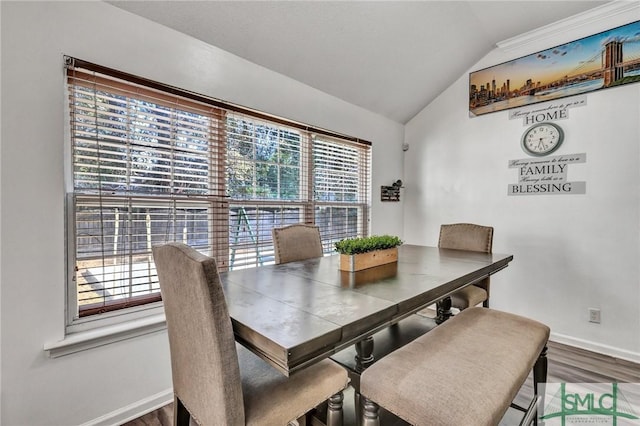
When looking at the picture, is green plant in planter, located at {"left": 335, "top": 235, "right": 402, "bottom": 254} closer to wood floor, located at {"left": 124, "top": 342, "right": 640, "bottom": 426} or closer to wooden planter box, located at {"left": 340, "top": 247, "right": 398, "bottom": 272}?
wooden planter box, located at {"left": 340, "top": 247, "right": 398, "bottom": 272}

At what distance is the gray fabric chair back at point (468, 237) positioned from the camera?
2.41m

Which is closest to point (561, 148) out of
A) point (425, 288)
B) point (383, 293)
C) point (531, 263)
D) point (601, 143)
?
point (601, 143)

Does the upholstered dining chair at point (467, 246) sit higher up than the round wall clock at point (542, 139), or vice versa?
the round wall clock at point (542, 139)

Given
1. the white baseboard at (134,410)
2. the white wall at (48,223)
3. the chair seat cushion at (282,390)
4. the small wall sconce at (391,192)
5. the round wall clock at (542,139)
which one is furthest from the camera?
the small wall sconce at (391,192)

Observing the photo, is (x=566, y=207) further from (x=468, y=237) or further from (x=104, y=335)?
(x=104, y=335)

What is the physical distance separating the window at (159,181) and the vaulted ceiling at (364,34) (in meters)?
0.46

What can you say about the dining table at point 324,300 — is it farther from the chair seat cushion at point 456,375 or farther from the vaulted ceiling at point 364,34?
the vaulted ceiling at point 364,34

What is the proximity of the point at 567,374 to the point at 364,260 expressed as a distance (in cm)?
191

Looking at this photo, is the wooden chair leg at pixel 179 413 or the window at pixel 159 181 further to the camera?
the window at pixel 159 181

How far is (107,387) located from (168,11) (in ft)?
7.41

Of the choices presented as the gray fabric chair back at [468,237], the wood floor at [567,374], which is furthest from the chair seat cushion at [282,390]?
the gray fabric chair back at [468,237]

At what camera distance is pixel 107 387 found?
169 centimetres

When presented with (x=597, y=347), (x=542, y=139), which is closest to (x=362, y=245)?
(x=542, y=139)

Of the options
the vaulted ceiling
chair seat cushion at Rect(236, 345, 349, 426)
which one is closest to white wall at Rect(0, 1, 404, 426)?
the vaulted ceiling
